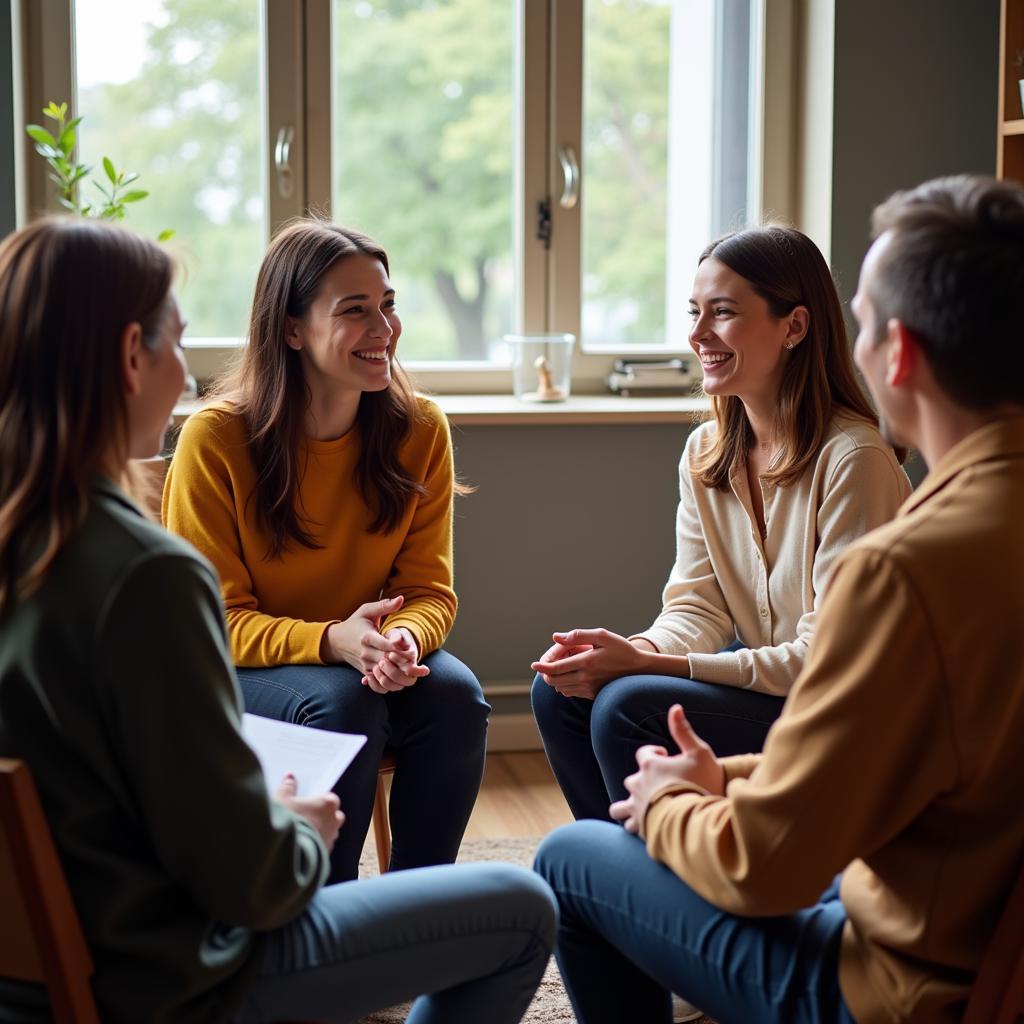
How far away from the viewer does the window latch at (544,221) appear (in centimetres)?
340

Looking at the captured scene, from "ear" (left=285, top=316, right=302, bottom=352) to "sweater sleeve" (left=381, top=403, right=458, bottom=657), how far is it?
263mm

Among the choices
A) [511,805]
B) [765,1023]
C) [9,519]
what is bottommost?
[511,805]

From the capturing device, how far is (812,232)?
3.36 metres

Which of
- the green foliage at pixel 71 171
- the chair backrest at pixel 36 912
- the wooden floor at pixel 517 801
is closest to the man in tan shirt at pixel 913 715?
the chair backrest at pixel 36 912

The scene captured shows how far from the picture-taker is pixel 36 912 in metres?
1.05

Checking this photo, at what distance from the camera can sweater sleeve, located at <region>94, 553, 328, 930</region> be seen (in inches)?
42.0

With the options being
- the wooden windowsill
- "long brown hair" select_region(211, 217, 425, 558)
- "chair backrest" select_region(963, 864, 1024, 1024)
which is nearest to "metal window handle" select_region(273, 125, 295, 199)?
the wooden windowsill

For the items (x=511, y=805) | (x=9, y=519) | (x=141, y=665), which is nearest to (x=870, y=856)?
(x=141, y=665)

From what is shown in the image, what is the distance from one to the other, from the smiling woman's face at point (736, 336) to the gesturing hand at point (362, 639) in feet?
2.04

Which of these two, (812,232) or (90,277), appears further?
(812,232)

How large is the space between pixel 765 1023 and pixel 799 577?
3.02 feet

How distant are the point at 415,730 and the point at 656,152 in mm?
1957

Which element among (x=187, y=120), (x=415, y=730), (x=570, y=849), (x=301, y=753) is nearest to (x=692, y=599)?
(x=415, y=730)

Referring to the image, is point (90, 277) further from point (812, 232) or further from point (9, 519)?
point (812, 232)
